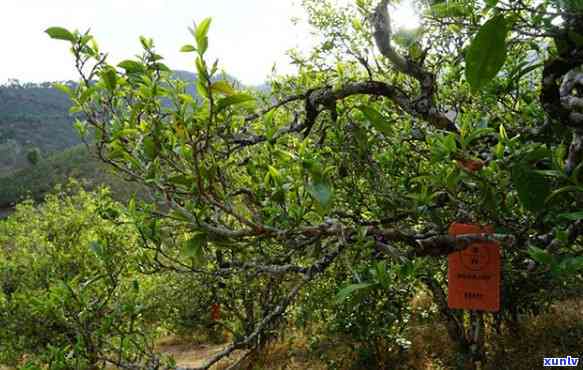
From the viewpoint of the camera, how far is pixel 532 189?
120 centimetres

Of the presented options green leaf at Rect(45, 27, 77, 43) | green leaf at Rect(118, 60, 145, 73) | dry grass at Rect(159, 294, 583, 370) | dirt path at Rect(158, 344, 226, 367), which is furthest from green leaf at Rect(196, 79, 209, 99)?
dirt path at Rect(158, 344, 226, 367)

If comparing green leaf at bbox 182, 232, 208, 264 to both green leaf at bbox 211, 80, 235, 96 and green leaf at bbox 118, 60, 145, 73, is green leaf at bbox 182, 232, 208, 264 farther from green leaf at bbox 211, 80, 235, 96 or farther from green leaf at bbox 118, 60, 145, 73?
green leaf at bbox 118, 60, 145, 73

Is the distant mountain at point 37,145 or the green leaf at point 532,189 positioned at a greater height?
the distant mountain at point 37,145

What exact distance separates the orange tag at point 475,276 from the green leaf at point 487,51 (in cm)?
127

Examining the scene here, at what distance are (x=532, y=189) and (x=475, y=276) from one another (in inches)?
36.6

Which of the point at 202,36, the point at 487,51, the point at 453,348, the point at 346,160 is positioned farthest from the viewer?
the point at 453,348

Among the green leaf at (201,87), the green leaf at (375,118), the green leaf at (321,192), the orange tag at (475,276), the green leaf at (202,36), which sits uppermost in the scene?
the green leaf at (202,36)

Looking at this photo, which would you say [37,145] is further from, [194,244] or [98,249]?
[194,244]

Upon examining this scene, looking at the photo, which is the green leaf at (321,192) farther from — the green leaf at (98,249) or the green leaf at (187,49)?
the green leaf at (98,249)

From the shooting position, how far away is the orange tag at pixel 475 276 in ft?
6.43

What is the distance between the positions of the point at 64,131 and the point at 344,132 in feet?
291

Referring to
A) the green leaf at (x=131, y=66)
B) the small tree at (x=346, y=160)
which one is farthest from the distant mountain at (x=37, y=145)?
the green leaf at (x=131, y=66)

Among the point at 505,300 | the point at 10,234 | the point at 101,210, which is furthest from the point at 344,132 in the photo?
the point at 10,234

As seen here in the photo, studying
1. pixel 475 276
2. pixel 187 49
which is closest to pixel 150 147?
pixel 187 49
